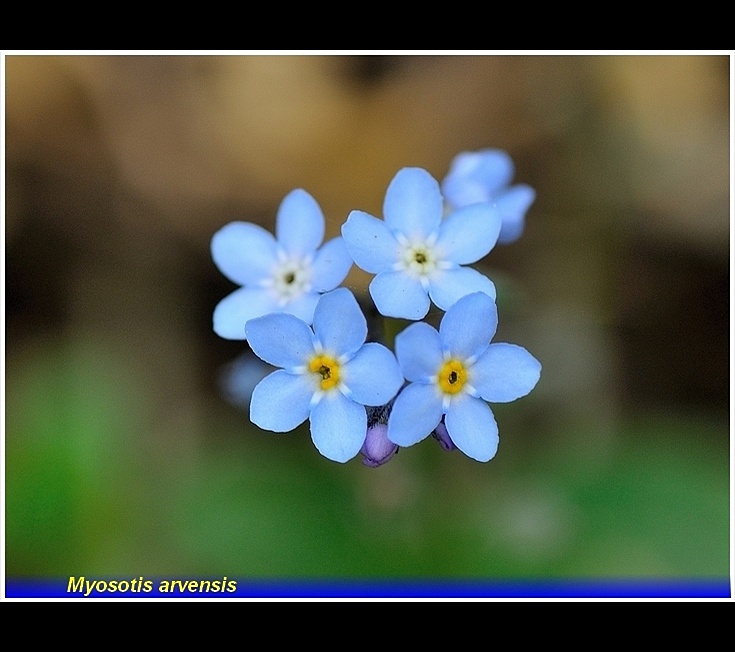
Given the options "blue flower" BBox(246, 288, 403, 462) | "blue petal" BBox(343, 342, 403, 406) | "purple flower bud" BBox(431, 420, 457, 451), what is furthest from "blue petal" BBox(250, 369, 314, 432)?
"purple flower bud" BBox(431, 420, 457, 451)

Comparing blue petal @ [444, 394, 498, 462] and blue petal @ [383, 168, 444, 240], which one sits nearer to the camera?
Answer: blue petal @ [444, 394, 498, 462]

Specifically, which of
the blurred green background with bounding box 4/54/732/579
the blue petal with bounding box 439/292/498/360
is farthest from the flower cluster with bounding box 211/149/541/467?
the blurred green background with bounding box 4/54/732/579

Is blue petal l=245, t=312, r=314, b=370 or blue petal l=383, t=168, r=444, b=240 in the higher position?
blue petal l=383, t=168, r=444, b=240

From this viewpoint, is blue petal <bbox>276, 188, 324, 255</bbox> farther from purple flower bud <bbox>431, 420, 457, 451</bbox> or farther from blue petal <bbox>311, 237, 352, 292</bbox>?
purple flower bud <bbox>431, 420, 457, 451</bbox>

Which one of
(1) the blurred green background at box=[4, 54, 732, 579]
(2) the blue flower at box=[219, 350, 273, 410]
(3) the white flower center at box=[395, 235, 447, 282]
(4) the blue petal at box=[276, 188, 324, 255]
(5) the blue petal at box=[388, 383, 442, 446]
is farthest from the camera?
(1) the blurred green background at box=[4, 54, 732, 579]

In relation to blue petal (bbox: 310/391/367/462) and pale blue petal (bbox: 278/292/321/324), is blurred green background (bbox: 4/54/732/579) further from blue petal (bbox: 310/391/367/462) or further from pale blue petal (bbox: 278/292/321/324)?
blue petal (bbox: 310/391/367/462)

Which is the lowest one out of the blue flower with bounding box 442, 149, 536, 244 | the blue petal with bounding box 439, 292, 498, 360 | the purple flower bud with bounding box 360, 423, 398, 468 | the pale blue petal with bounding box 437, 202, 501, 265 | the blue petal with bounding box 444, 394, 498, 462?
the purple flower bud with bounding box 360, 423, 398, 468

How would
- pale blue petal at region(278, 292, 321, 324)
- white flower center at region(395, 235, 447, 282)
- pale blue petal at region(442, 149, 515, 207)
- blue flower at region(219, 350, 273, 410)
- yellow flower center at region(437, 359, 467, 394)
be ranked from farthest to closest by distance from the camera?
blue flower at region(219, 350, 273, 410)
pale blue petal at region(442, 149, 515, 207)
pale blue petal at region(278, 292, 321, 324)
white flower center at region(395, 235, 447, 282)
yellow flower center at region(437, 359, 467, 394)

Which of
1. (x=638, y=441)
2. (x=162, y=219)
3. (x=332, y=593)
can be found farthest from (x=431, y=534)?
(x=162, y=219)

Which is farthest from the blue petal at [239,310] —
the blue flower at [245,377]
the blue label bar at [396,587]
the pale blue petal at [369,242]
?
the blue label bar at [396,587]
